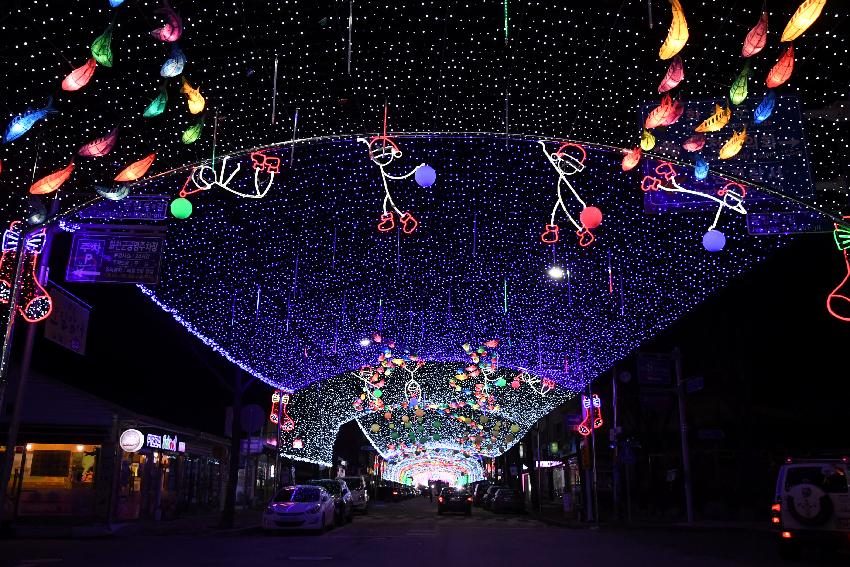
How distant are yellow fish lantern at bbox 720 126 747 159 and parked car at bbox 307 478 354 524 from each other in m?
18.5

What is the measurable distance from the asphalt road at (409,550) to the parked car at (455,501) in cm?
1619

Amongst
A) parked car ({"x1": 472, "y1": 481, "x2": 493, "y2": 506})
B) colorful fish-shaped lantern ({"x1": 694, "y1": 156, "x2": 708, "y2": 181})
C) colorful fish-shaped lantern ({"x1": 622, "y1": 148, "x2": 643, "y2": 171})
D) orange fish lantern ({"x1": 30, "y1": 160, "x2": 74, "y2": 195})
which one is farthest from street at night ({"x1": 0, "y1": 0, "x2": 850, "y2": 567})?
parked car ({"x1": 472, "y1": 481, "x2": 493, "y2": 506})

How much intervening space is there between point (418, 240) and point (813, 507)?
11288 mm

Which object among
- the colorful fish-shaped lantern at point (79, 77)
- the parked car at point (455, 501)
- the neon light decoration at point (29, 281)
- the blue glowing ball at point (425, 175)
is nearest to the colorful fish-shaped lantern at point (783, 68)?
the blue glowing ball at point (425, 175)

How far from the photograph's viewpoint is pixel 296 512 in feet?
64.7

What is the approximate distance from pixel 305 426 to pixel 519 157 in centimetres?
4331

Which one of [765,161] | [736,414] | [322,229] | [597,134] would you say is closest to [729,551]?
[765,161]

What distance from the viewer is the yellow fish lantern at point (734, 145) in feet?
33.7

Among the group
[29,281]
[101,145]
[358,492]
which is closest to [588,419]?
[358,492]

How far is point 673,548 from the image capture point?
14.4 m

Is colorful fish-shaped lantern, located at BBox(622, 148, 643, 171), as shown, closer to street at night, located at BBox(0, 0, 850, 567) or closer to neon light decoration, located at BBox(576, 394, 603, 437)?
street at night, located at BBox(0, 0, 850, 567)

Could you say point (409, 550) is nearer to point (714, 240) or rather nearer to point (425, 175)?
point (425, 175)

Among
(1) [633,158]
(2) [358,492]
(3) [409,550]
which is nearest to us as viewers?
(1) [633,158]

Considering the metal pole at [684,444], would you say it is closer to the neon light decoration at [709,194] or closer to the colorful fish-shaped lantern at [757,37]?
the neon light decoration at [709,194]
